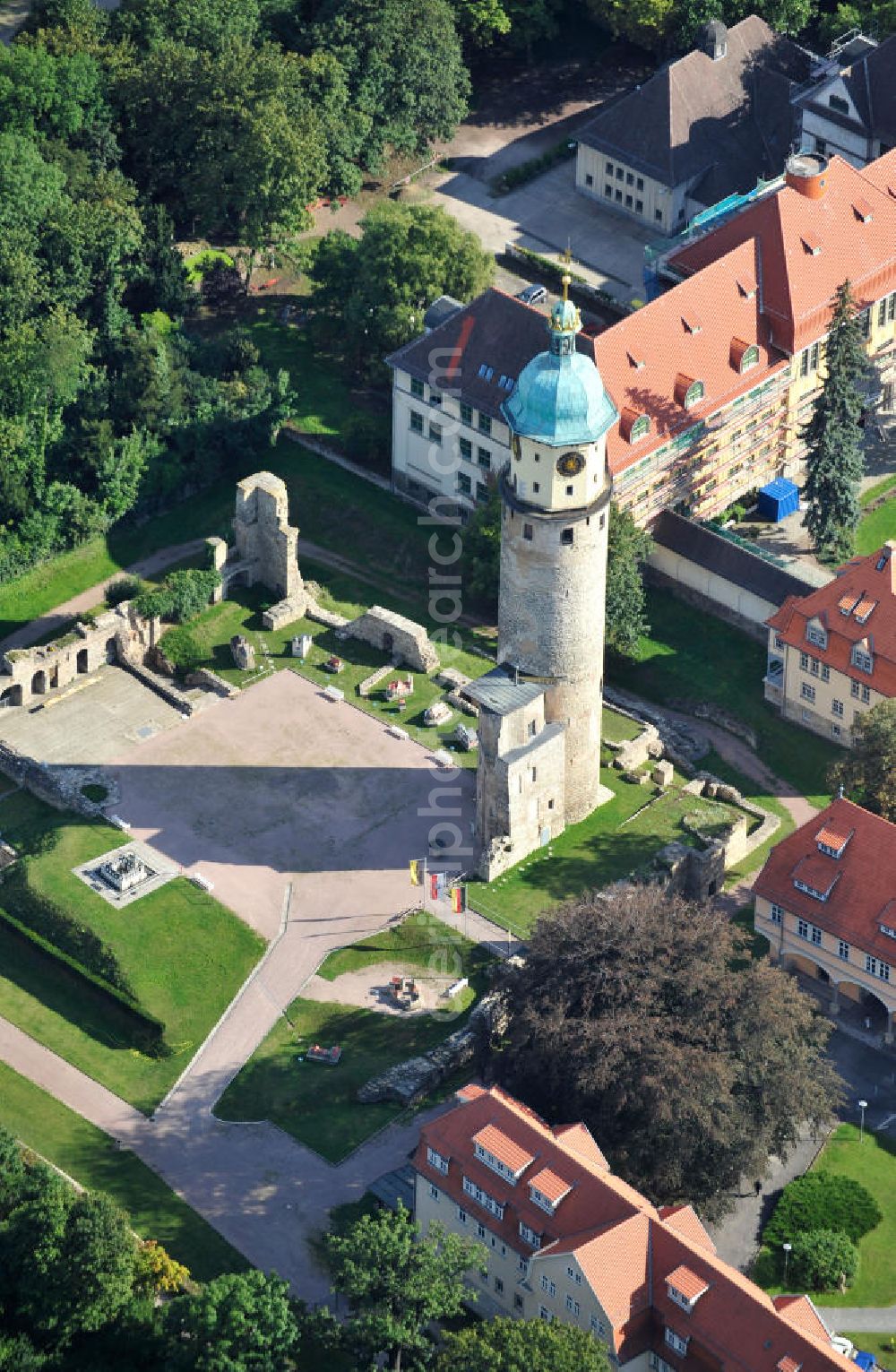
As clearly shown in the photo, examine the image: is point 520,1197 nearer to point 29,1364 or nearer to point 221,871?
point 29,1364

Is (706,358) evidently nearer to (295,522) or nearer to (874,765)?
(295,522)

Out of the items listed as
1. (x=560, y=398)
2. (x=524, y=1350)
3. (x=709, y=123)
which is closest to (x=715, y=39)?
(x=709, y=123)

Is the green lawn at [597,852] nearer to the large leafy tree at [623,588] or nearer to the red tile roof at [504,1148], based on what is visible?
the large leafy tree at [623,588]

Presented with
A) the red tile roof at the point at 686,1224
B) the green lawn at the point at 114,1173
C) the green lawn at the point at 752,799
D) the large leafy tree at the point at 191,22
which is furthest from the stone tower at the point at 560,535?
the large leafy tree at the point at 191,22

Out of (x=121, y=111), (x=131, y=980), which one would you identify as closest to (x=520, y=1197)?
(x=131, y=980)

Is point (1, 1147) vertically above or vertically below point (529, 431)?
below

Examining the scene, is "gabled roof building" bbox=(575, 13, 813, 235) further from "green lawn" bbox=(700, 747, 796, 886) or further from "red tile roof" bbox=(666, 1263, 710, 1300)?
"red tile roof" bbox=(666, 1263, 710, 1300)
